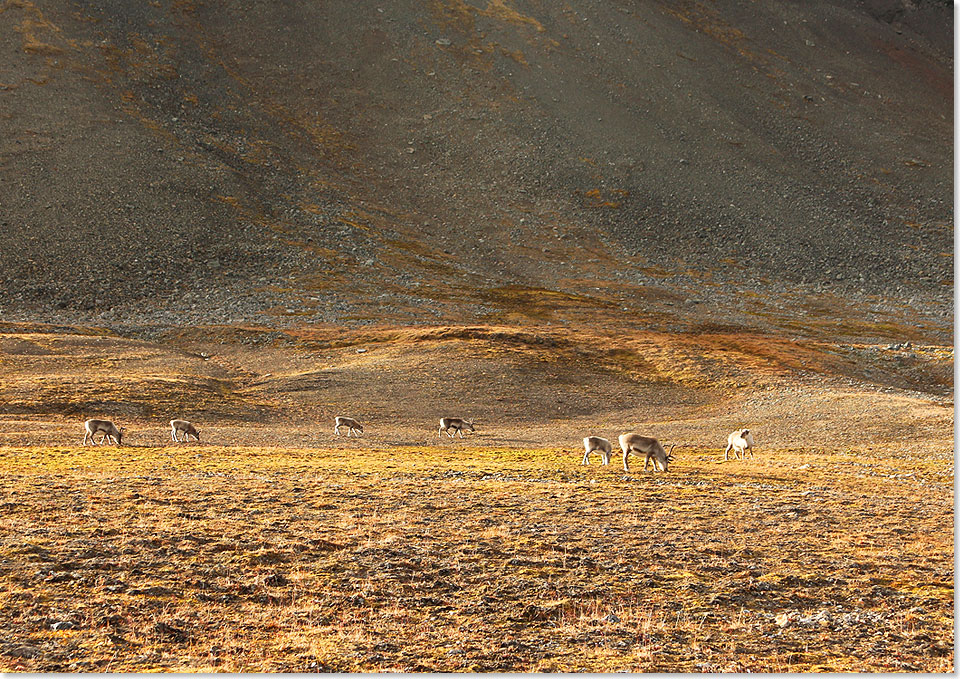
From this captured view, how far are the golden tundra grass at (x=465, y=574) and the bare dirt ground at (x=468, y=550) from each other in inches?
2.3

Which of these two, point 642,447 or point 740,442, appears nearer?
point 642,447

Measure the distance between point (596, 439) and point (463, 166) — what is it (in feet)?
330

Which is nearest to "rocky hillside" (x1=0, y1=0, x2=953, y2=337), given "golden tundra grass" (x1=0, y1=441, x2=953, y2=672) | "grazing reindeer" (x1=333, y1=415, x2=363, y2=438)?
"grazing reindeer" (x1=333, y1=415, x2=363, y2=438)

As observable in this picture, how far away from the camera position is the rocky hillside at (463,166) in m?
88.9

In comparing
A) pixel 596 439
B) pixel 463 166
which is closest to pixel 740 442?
pixel 596 439

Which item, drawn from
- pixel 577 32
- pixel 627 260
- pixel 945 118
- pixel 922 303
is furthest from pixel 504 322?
pixel 945 118

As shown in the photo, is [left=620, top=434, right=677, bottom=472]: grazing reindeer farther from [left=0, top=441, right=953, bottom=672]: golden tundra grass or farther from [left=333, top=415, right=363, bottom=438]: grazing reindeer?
[left=333, top=415, right=363, bottom=438]: grazing reindeer

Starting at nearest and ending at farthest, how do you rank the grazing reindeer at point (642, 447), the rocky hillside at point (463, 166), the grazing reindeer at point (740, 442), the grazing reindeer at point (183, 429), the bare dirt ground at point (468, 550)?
the bare dirt ground at point (468, 550) → the grazing reindeer at point (642, 447) → the grazing reindeer at point (740, 442) → the grazing reindeer at point (183, 429) → the rocky hillside at point (463, 166)

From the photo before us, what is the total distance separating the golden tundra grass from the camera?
11.9 meters

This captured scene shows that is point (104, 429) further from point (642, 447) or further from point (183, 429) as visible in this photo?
point (642, 447)

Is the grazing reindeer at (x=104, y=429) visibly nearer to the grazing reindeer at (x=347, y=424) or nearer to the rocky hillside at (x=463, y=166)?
the grazing reindeer at (x=347, y=424)

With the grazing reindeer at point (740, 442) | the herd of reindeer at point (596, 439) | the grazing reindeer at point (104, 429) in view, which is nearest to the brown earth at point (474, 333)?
the grazing reindeer at point (104, 429)

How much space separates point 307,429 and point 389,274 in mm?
51222

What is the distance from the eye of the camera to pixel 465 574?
15273mm
